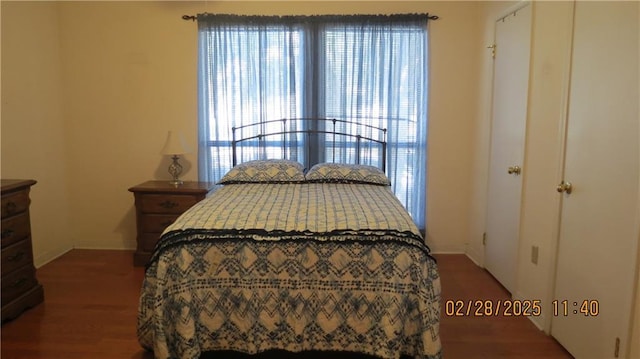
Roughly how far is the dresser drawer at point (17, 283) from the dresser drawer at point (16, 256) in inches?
1.3

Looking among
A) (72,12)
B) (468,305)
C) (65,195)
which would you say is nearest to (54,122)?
(65,195)

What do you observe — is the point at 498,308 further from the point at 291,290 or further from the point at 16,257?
the point at 16,257

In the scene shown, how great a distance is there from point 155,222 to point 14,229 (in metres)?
1.09

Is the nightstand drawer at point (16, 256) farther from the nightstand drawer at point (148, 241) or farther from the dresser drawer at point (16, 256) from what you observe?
the nightstand drawer at point (148, 241)

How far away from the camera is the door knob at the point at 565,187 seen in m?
2.33

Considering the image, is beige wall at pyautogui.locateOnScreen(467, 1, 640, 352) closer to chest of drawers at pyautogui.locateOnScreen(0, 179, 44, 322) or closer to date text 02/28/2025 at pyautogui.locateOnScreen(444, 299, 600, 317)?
date text 02/28/2025 at pyautogui.locateOnScreen(444, 299, 600, 317)

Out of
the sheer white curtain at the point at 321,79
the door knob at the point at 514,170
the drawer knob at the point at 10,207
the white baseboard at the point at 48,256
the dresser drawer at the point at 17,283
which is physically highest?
the sheer white curtain at the point at 321,79

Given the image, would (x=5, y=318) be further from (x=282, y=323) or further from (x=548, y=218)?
(x=548, y=218)

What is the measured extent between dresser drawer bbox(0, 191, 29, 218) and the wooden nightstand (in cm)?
89

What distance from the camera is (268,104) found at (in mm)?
3865

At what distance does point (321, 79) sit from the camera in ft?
12.6

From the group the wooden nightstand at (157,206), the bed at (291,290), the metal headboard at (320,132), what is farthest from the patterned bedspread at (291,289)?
the metal headboard at (320,132)

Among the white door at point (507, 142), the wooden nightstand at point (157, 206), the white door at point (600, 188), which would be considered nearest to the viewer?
the white door at point (600, 188)

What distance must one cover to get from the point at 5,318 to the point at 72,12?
2729mm
